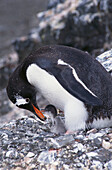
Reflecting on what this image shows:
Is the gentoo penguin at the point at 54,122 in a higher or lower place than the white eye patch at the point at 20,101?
lower

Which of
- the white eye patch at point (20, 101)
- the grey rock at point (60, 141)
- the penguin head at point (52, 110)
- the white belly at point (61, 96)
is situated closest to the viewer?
the grey rock at point (60, 141)

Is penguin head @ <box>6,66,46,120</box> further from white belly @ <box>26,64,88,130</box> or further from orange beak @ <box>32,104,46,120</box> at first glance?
white belly @ <box>26,64,88,130</box>

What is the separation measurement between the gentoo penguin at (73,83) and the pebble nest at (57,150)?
0.15 m

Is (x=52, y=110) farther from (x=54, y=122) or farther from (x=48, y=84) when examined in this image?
(x=48, y=84)

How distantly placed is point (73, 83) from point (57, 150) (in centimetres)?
59

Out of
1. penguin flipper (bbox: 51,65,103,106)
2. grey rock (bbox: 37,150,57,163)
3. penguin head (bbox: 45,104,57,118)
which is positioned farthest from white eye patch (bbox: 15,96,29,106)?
grey rock (bbox: 37,150,57,163)

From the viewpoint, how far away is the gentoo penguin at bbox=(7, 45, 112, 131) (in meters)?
2.69

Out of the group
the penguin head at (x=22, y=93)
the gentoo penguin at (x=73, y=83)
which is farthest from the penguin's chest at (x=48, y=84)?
the penguin head at (x=22, y=93)

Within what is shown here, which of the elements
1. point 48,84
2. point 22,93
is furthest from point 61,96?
point 22,93

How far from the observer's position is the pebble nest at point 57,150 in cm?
241

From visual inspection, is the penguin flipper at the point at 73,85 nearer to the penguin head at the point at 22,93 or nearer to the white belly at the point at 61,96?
the white belly at the point at 61,96

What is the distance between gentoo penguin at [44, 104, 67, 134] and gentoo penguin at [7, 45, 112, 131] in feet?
0.25

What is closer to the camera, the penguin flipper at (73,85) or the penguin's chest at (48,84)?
the penguin flipper at (73,85)

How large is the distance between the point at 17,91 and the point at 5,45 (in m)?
7.17
